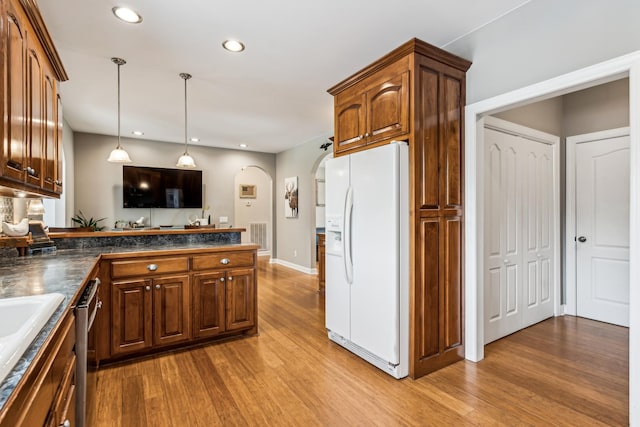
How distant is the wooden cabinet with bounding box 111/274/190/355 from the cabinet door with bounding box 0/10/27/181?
4.05 ft

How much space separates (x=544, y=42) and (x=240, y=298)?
3.13 m

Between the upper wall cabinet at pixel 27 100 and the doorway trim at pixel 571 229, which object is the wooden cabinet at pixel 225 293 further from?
the doorway trim at pixel 571 229

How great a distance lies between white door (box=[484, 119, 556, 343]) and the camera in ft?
10.2

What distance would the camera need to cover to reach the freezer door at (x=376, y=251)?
2414mm

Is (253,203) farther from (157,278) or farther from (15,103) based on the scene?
(15,103)

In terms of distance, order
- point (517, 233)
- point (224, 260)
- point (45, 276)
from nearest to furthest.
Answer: point (45, 276) → point (224, 260) → point (517, 233)

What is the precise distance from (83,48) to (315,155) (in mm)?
4059

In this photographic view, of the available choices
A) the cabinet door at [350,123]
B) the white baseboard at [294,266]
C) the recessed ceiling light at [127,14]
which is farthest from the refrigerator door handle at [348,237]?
the white baseboard at [294,266]

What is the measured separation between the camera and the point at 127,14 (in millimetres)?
2371

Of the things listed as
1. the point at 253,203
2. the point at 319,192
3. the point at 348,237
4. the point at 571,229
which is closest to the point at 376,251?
the point at 348,237

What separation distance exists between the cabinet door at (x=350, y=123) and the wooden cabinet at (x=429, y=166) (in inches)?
1.7

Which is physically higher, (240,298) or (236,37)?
(236,37)

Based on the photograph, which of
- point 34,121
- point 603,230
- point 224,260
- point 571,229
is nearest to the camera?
point 34,121

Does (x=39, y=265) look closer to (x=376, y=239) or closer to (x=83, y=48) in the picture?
(x=83, y=48)
